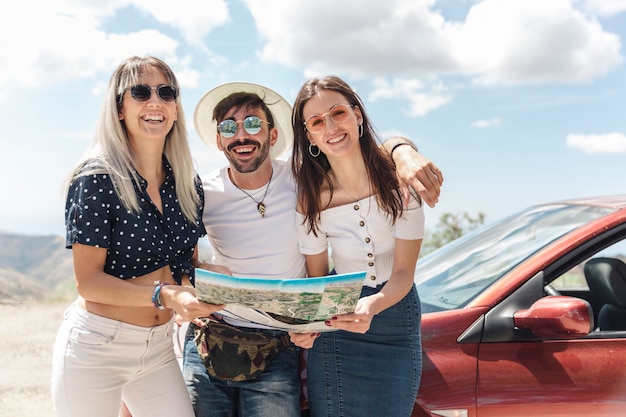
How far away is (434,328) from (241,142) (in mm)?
1143

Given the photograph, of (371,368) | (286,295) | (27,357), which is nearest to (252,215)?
(371,368)

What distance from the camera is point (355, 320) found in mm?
2094

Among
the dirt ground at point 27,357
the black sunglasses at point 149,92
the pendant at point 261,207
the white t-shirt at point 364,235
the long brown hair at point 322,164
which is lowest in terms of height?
the dirt ground at point 27,357

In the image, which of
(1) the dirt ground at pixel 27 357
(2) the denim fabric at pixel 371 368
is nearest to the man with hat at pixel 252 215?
(2) the denim fabric at pixel 371 368

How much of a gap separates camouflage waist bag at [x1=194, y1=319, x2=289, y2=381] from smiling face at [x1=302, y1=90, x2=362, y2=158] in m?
0.78

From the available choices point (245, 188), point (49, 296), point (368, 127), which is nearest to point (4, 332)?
point (49, 296)

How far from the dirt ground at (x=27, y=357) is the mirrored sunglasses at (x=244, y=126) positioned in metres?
3.52

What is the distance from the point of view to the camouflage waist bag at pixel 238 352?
245 cm

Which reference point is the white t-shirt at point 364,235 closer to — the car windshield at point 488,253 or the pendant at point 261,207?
the pendant at point 261,207

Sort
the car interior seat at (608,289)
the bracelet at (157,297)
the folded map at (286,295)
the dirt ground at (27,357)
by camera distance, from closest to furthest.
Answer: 1. the folded map at (286,295)
2. the bracelet at (157,297)
3. the car interior seat at (608,289)
4. the dirt ground at (27,357)

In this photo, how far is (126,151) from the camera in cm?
238

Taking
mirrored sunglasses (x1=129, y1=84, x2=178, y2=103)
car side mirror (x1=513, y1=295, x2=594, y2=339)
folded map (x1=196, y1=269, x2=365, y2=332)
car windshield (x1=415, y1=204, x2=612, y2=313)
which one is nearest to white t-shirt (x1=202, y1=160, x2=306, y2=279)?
mirrored sunglasses (x1=129, y1=84, x2=178, y2=103)

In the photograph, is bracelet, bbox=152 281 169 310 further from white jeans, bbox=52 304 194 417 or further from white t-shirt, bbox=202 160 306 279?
white t-shirt, bbox=202 160 306 279

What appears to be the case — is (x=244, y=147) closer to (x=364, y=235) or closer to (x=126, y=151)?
(x=126, y=151)
